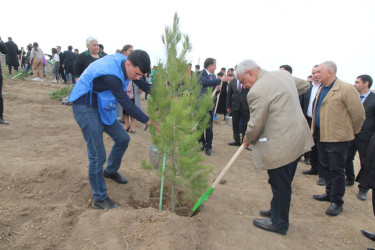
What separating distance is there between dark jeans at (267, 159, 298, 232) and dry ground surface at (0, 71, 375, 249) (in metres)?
0.18

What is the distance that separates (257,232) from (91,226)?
1772mm

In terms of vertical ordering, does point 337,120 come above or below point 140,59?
below

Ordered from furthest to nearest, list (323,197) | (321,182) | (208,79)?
1. (208,79)
2. (321,182)
3. (323,197)

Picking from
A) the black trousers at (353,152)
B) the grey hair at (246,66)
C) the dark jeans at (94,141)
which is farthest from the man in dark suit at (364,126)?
the dark jeans at (94,141)

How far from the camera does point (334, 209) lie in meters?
3.46

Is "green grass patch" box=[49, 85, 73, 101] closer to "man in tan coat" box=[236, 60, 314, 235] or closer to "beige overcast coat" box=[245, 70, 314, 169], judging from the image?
"man in tan coat" box=[236, 60, 314, 235]

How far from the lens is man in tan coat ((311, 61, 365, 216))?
130 inches

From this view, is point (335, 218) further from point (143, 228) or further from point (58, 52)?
point (58, 52)

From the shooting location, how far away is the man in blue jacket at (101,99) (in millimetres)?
2576

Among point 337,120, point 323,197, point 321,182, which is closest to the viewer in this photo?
point 337,120

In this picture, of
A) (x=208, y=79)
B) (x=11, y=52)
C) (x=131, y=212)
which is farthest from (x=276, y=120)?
(x=11, y=52)

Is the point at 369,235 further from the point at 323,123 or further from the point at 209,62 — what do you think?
the point at 209,62

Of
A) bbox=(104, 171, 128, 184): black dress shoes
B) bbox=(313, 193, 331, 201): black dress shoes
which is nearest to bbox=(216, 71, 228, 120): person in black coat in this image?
bbox=(313, 193, 331, 201): black dress shoes

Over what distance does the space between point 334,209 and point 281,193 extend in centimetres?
140
